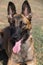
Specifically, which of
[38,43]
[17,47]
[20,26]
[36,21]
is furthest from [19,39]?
[36,21]

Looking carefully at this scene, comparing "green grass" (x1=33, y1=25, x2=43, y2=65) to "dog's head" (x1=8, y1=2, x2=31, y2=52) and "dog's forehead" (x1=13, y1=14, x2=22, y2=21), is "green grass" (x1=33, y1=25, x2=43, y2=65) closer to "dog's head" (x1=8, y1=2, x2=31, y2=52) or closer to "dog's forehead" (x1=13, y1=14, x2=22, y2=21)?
"dog's head" (x1=8, y1=2, x2=31, y2=52)

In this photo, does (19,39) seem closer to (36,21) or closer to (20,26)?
(20,26)

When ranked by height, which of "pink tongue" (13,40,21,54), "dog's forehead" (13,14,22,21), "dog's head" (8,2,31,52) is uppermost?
"dog's forehead" (13,14,22,21)

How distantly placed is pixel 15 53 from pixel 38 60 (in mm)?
A: 887

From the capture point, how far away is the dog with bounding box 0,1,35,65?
564cm

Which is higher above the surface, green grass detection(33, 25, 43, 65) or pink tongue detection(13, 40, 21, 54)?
pink tongue detection(13, 40, 21, 54)

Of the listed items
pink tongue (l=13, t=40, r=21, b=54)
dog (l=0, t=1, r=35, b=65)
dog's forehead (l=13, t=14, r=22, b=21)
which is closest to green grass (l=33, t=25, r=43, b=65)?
dog (l=0, t=1, r=35, b=65)

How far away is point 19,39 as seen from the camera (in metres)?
5.59

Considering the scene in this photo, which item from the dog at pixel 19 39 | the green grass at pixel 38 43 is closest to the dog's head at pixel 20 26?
the dog at pixel 19 39

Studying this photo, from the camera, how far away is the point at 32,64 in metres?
6.08

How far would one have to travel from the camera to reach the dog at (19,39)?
564 cm

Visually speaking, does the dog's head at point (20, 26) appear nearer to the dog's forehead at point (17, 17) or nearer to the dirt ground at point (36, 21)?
the dog's forehead at point (17, 17)

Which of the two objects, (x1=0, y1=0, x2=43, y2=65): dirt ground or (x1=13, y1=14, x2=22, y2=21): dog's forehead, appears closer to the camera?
(x1=13, y1=14, x2=22, y2=21): dog's forehead

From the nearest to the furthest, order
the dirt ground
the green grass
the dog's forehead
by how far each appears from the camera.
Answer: the dog's forehead
the green grass
the dirt ground
